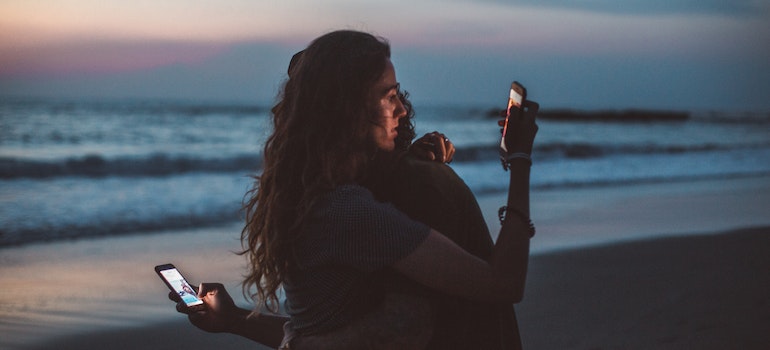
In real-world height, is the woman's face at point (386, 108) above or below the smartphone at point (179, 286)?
above

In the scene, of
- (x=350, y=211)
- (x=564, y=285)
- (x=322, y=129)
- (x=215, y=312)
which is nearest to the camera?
(x=350, y=211)

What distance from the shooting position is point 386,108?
2.23 meters

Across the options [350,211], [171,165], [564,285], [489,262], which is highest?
[171,165]

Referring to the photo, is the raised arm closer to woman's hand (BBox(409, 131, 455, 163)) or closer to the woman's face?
woman's hand (BBox(409, 131, 455, 163))

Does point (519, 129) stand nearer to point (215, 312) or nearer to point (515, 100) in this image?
point (515, 100)

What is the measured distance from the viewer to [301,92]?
7.28ft

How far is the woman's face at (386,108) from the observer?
87.1 inches

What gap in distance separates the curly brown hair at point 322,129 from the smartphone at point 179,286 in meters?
0.84

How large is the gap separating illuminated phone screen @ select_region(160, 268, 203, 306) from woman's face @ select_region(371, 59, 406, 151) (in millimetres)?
1138

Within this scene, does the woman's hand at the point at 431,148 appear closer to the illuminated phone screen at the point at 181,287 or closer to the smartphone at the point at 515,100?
the smartphone at the point at 515,100

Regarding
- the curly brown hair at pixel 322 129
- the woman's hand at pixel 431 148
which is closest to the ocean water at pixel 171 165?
the curly brown hair at pixel 322 129

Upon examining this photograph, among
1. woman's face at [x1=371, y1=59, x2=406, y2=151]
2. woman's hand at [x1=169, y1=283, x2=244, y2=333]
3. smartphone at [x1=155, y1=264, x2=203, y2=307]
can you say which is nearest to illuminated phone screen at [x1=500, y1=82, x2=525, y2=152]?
woman's face at [x1=371, y1=59, x2=406, y2=151]

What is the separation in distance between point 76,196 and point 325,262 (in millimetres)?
11311

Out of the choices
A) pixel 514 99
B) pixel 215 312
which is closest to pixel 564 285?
pixel 215 312
